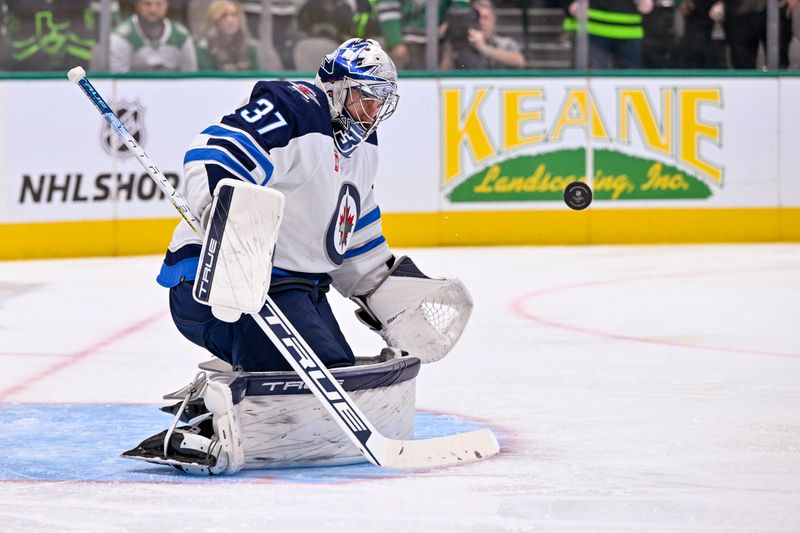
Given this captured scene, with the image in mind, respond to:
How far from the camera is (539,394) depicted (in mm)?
3648

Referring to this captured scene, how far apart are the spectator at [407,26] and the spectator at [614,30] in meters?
0.70

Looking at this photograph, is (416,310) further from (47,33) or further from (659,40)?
(659,40)

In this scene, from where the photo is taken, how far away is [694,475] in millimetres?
2697

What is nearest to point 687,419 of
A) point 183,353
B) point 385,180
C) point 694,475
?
point 694,475

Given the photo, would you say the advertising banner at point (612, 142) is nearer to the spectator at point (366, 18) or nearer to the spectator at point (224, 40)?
the spectator at point (366, 18)

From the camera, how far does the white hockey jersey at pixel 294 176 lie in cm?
266

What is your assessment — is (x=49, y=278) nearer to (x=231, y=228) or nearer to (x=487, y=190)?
(x=487, y=190)

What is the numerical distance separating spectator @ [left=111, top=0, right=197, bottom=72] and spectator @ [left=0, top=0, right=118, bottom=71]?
0.13 m

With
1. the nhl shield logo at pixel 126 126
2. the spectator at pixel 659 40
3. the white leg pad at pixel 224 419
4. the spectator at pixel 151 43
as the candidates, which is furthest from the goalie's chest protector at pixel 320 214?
the spectator at pixel 659 40

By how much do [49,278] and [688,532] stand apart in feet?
15.3

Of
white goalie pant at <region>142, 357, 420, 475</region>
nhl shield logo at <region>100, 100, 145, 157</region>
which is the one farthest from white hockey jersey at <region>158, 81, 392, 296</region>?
nhl shield logo at <region>100, 100, 145, 157</region>

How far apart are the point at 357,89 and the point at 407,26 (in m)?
5.15

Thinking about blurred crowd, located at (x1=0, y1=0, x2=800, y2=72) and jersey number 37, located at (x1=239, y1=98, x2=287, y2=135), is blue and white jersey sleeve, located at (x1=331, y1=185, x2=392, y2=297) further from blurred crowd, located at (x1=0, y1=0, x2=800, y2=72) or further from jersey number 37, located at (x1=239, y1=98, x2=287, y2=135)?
blurred crowd, located at (x1=0, y1=0, x2=800, y2=72)

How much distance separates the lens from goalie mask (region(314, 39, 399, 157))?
2.85 m
